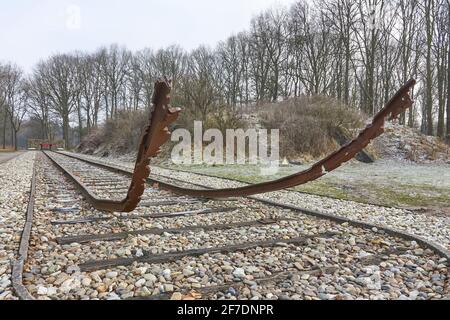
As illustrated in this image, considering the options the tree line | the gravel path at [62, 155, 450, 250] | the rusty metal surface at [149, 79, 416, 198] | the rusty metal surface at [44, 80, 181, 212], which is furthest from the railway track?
the tree line

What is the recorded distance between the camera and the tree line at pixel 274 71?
919 inches

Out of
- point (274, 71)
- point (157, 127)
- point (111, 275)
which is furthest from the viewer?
point (274, 71)

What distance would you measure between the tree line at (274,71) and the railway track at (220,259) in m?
8.58

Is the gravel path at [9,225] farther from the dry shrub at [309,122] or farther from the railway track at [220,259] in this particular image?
the dry shrub at [309,122]

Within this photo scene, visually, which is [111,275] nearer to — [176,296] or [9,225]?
[176,296]

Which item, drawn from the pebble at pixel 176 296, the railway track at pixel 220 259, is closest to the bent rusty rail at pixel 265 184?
the railway track at pixel 220 259

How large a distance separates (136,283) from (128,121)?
25.2 meters

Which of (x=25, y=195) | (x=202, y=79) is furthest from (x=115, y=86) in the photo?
(x=25, y=195)

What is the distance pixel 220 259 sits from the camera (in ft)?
10.4

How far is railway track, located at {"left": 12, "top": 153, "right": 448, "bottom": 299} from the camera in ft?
8.35

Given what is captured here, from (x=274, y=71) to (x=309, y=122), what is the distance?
19.8 m

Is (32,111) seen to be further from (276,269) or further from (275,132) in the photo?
(276,269)

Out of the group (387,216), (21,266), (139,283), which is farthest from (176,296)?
(387,216)

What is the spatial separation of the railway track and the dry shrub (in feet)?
40.6
